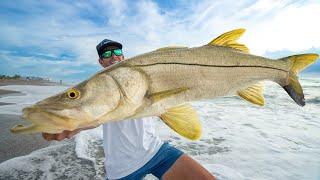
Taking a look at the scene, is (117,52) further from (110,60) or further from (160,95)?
(160,95)

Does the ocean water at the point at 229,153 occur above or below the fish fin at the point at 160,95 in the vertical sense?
below

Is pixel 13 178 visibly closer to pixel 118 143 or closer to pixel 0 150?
pixel 0 150

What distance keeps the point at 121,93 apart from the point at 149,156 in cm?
213

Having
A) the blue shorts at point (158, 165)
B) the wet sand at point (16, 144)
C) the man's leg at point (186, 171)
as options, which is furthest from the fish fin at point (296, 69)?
the wet sand at point (16, 144)

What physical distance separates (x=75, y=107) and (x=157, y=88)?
537mm

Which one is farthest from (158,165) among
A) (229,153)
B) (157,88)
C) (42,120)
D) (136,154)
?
(229,153)

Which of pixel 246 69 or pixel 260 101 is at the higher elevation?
pixel 246 69

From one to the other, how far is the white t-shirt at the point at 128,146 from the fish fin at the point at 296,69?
2.05 meters

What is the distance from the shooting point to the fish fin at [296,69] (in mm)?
2616

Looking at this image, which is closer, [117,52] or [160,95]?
[160,95]

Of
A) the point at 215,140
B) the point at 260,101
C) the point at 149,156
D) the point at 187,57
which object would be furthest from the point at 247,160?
the point at 187,57

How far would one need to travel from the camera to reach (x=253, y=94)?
2572 mm

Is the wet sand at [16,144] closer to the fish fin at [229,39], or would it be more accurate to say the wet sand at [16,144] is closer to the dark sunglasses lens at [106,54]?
the dark sunglasses lens at [106,54]

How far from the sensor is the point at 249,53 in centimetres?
250
